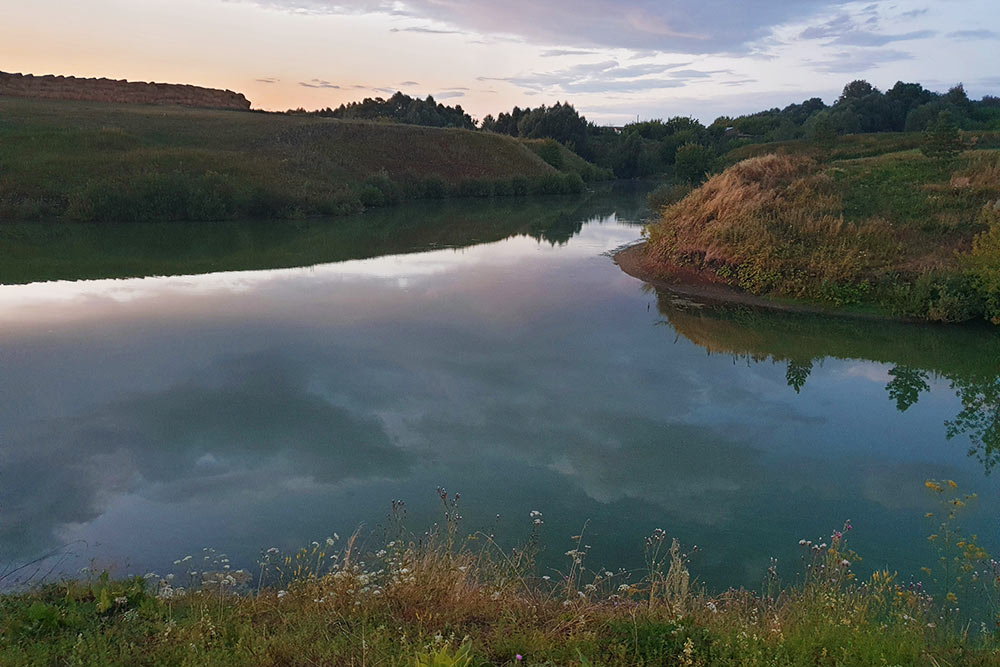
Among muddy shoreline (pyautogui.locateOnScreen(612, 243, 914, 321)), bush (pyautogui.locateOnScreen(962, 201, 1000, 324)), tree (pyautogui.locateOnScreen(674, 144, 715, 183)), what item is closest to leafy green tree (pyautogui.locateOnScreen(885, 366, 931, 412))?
muddy shoreline (pyautogui.locateOnScreen(612, 243, 914, 321))

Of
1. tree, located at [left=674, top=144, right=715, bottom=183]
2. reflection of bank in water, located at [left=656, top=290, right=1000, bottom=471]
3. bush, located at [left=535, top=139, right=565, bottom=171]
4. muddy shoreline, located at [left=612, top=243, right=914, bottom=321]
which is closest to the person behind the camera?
reflection of bank in water, located at [left=656, top=290, right=1000, bottom=471]

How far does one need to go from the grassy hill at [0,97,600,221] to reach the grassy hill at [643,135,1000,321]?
20.8 meters

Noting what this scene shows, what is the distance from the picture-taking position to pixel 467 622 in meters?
4.34

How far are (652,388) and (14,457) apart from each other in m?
8.30

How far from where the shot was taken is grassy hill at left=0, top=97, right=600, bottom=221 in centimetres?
3061

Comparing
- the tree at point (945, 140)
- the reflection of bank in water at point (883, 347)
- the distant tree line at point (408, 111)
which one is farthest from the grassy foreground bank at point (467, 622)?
the distant tree line at point (408, 111)

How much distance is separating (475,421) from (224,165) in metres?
32.1

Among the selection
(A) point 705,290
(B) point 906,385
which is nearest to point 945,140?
(A) point 705,290

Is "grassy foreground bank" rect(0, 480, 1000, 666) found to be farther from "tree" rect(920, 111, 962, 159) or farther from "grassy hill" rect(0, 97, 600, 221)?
"grassy hill" rect(0, 97, 600, 221)

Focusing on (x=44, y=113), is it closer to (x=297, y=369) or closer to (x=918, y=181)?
(x=297, y=369)

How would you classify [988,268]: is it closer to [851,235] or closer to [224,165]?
[851,235]

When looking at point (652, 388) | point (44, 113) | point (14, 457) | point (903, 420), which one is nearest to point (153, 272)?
point (14, 457)

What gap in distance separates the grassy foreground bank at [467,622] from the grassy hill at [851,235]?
1045 cm

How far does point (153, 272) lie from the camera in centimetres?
1962
